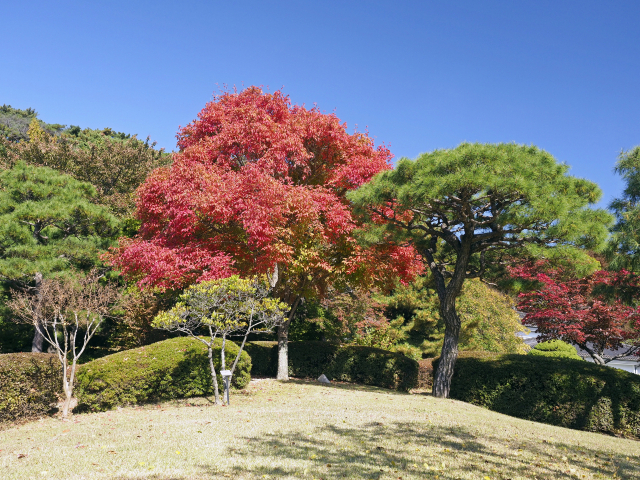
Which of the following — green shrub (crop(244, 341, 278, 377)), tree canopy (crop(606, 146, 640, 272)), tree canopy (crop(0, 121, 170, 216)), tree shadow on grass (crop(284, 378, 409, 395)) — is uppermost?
tree canopy (crop(0, 121, 170, 216))

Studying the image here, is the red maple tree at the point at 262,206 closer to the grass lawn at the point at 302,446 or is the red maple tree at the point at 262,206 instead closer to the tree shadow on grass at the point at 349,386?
the tree shadow on grass at the point at 349,386

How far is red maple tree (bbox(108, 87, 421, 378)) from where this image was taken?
11.5 m

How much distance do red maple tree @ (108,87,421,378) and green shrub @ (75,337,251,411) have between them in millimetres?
1845

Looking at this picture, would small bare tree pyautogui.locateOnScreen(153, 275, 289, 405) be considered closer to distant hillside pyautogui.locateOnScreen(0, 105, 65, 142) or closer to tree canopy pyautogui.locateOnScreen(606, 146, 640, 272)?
tree canopy pyautogui.locateOnScreen(606, 146, 640, 272)

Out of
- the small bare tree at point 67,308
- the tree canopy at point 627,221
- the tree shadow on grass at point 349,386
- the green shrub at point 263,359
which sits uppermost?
the tree canopy at point 627,221

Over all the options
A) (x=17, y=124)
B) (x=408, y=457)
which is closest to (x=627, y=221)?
(x=408, y=457)

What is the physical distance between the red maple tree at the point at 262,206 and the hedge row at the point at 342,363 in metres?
1.15

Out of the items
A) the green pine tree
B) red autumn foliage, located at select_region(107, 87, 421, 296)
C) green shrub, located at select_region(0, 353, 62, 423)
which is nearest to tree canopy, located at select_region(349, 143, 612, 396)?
red autumn foliage, located at select_region(107, 87, 421, 296)

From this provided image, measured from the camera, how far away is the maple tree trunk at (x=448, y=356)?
11852 mm

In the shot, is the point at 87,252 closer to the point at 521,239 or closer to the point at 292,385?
the point at 292,385

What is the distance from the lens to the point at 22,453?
19.6 ft

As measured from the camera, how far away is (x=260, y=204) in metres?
11.4

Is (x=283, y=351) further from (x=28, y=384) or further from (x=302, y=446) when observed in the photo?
(x=302, y=446)

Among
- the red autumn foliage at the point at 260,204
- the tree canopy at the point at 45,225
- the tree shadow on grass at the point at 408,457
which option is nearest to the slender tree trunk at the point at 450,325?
the red autumn foliage at the point at 260,204
